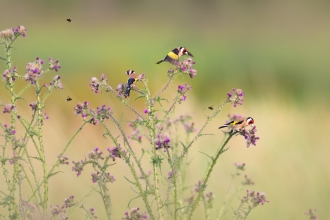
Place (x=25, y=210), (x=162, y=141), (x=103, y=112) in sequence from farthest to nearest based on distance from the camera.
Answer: (x=25, y=210)
(x=103, y=112)
(x=162, y=141)

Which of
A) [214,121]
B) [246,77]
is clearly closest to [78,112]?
[214,121]

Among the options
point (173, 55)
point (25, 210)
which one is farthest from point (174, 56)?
point (25, 210)

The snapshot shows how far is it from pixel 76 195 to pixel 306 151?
168cm

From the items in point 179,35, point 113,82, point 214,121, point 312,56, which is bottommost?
point 214,121

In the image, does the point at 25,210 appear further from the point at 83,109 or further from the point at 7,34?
the point at 7,34

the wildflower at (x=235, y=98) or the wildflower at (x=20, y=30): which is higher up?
the wildflower at (x=20, y=30)

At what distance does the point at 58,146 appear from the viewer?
429cm

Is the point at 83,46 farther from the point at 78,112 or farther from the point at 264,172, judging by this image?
the point at 78,112

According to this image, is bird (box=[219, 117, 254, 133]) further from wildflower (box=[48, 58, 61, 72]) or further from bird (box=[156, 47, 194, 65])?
wildflower (box=[48, 58, 61, 72])

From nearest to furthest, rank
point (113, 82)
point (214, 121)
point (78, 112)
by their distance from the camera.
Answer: point (78, 112) → point (214, 121) → point (113, 82)

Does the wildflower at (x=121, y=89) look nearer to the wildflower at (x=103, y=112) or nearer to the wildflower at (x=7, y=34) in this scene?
the wildflower at (x=103, y=112)

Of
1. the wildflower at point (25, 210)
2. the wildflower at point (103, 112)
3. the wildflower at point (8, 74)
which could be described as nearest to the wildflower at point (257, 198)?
the wildflower at point (103, 112)

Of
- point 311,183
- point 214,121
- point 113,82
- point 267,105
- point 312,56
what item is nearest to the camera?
point 311,183

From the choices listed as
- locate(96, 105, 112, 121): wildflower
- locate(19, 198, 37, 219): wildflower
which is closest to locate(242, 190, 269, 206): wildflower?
locate(96, 105, 112, 121): wildflower
